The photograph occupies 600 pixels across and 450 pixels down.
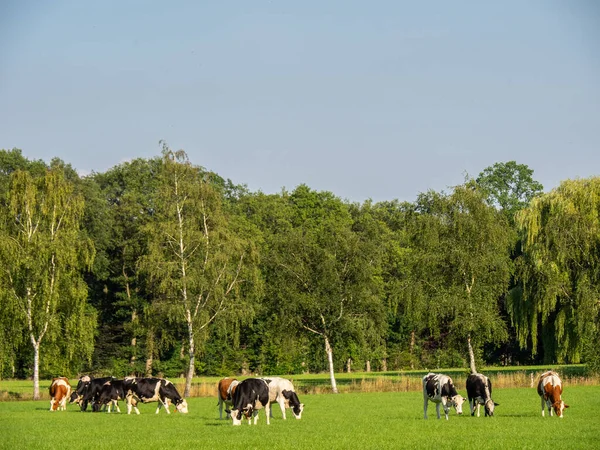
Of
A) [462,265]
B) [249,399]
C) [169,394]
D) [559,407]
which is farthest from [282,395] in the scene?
[462,265]

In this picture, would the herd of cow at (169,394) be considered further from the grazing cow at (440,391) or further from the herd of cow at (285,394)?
the grazing cow at (440,391)

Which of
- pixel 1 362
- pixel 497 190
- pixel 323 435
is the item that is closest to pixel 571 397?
pixel 323 435

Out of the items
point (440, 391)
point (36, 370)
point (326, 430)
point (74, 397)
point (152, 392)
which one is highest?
point (36, 370)

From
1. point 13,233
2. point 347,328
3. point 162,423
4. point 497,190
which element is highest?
point 497,190

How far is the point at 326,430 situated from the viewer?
23.7 metres

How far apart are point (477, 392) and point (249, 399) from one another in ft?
24.0

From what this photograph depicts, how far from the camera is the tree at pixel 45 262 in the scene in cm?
4797

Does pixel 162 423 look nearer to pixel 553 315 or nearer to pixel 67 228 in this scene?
pixel 67 228

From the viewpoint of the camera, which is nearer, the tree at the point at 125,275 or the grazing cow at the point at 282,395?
the grazing cow at the point at 282,395

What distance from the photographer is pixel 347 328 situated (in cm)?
5231

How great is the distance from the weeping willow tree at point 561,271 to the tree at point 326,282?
9.06 metres

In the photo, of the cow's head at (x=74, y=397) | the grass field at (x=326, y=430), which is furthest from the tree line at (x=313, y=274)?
the grass field at (x=326, y=430)

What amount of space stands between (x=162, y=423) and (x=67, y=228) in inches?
1012

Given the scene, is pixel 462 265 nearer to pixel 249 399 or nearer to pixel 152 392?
pixel 152 392
